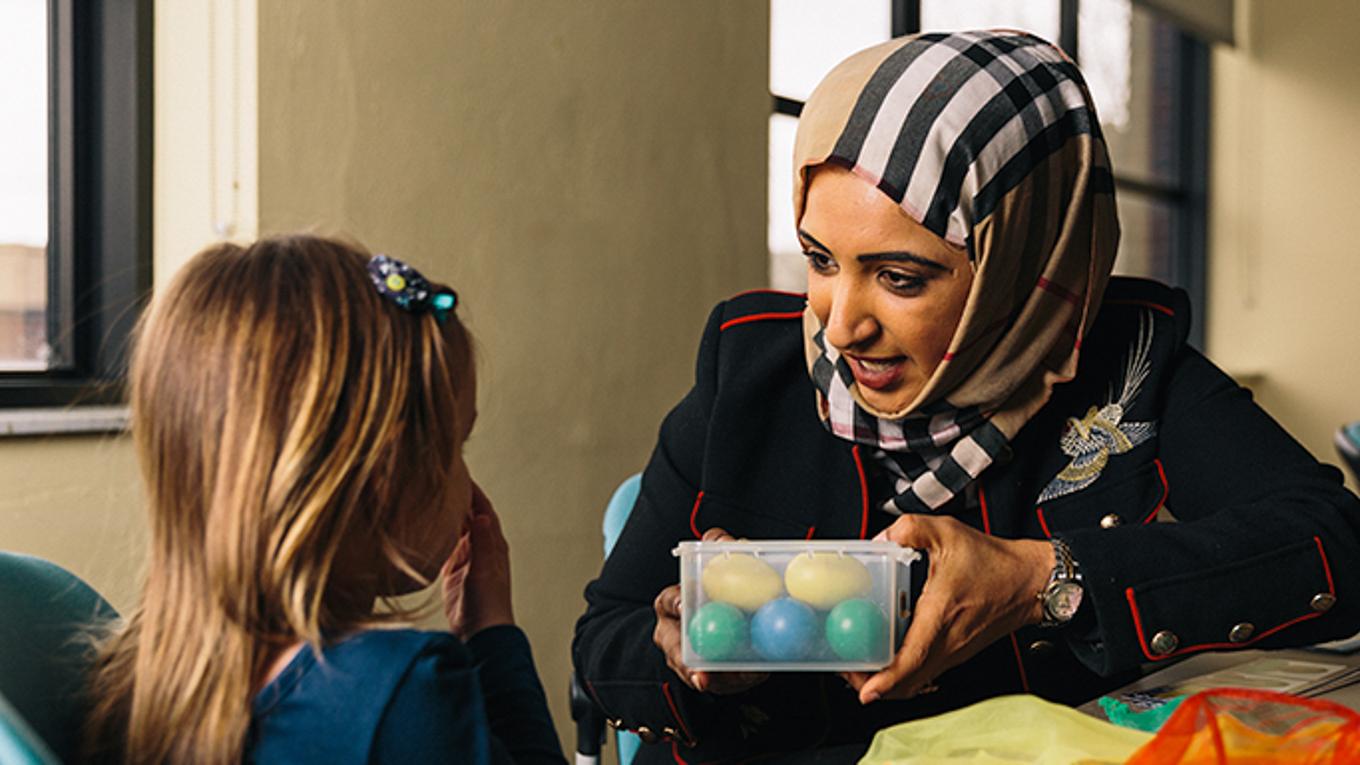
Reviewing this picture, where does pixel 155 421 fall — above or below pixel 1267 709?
above

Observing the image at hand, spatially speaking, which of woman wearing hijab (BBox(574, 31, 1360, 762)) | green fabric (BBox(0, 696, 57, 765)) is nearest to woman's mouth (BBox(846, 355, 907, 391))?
woman wearing hijab (BBox(574, 31, 1360, 762))

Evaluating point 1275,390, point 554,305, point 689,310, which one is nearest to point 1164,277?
point 1275,390

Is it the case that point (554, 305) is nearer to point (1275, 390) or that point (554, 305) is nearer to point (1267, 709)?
point (1267, 709)

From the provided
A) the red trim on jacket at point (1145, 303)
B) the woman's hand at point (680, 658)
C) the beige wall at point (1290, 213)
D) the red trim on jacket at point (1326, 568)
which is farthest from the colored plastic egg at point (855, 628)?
the beige wall at point (1290, 213)

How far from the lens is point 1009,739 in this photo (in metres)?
0.82

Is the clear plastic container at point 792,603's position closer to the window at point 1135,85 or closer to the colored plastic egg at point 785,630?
the colored plastic egg at point 785,630

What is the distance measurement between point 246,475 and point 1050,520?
2.47 ft

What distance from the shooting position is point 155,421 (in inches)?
37.6

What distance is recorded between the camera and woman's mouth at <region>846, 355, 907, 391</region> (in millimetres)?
1271

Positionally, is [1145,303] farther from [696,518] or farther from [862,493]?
[696,518]

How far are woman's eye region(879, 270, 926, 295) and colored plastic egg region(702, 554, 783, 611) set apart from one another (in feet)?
1.26

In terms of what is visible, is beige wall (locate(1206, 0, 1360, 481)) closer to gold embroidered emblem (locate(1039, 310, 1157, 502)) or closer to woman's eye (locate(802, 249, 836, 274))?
gold embroidered emblem (locate(1039, 310, 1157, 502))

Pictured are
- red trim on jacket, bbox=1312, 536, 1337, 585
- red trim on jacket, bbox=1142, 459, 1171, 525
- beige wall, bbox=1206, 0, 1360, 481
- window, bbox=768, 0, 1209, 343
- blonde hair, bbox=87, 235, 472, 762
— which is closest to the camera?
blonde hair, bbox=87, 235, 472, 762

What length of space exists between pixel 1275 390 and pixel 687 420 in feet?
15.9
